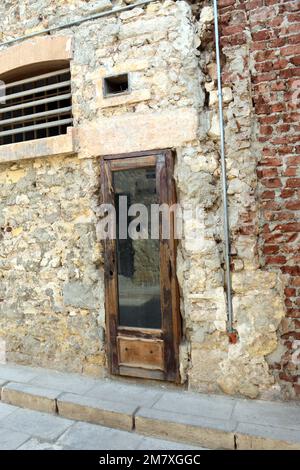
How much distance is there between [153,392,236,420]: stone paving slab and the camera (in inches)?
114

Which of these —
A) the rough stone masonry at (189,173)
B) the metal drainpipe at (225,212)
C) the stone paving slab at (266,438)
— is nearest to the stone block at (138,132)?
the rough stone masonry at (189,173)

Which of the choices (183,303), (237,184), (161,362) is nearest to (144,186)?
(237,184)

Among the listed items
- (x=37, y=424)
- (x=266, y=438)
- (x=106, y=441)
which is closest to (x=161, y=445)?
(x=106, y=441)

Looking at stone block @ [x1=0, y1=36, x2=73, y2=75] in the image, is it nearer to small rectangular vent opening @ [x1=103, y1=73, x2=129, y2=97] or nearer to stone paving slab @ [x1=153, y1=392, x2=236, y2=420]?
small rectangular vent opening @ [x1=103, y1=73, x2=129, y2=97]

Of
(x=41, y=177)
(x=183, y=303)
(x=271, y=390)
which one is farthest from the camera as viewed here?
(x=41, y=177)

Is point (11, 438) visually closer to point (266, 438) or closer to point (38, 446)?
point (38, 446)

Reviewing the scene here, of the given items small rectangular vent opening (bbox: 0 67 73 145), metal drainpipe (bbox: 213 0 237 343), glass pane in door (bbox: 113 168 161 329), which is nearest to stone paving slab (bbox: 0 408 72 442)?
glass pane in door (bbox: 113 168 161 329)

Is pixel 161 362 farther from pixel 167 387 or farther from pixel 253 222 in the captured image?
pixel 253 222

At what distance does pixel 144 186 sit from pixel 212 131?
81 cm

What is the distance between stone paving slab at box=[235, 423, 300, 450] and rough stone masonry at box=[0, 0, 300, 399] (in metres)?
0.44

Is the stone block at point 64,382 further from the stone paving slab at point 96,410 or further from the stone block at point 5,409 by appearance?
the stone block at point 5,409

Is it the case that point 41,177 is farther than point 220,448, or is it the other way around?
point 41,177

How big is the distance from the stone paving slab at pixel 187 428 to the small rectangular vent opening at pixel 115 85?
296 centimetres

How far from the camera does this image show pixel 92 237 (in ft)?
12.0
